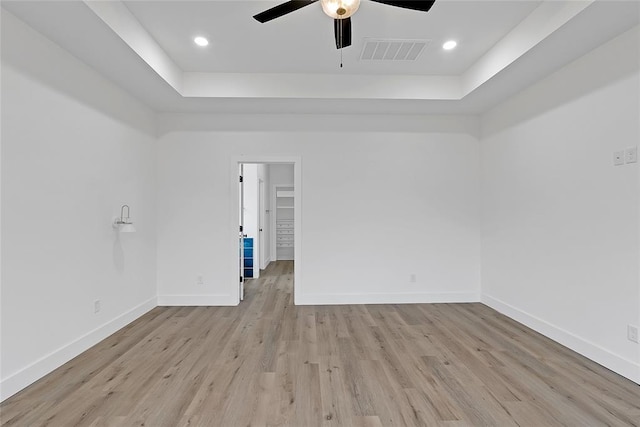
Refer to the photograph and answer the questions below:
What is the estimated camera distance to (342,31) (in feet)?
7.80

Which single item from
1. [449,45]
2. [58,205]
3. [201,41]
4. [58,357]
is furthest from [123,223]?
[449,45]

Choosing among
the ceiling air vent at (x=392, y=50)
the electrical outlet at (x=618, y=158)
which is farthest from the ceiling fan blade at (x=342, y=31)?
the electrical outlet at (x=618, y=158)

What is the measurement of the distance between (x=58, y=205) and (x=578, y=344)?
4665mm

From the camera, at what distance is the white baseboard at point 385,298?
4.43 meters

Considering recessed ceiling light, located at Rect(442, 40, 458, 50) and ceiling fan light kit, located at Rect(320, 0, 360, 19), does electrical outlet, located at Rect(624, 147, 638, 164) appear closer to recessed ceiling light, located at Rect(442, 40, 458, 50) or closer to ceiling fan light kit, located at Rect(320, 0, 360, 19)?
recessed ceiling light, located at Rect(442, 40, 458, 50)

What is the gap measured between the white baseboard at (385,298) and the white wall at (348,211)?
1 centimetres

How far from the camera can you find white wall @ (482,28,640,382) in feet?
8.23

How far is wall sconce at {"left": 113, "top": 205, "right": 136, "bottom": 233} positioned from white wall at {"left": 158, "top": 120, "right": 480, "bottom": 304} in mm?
786

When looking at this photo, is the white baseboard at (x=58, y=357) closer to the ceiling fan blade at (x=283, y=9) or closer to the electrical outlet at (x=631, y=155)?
the ceiling fan blade at (x=283, y=9)

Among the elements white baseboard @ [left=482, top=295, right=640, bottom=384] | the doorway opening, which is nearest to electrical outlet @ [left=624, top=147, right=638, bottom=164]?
white baseboard @ [left=482, top=295, right=640, bottom=384]

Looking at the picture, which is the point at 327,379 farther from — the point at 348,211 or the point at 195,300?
the point at 195,300

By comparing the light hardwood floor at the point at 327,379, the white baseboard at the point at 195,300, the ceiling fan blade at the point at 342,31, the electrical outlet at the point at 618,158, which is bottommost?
the light hardwood floor at the point at 327,379

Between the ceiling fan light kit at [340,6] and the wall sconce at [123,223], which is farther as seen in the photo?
the wall sconce at [123,223]

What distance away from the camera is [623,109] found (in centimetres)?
253
